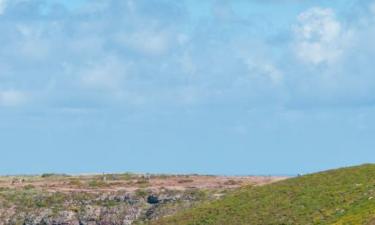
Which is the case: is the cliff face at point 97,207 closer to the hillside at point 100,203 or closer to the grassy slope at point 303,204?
the hillside at point 100,203

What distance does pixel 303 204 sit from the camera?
6825 centimetres

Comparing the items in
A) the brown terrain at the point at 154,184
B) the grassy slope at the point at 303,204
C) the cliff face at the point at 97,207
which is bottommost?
the grassy slope at the point at 303,204

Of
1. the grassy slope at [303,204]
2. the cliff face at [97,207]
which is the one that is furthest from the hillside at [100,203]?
the grassy slope at [303,204]

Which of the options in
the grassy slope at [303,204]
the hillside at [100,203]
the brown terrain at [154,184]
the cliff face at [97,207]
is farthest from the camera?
the brown terrain at [154,184]

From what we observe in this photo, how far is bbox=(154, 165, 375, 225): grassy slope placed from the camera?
63.2 m

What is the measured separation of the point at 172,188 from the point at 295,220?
5315 cm

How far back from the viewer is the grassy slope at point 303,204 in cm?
6325

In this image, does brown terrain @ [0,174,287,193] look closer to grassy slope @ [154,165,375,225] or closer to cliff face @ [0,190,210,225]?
cliff face @ [0,190,210,225]

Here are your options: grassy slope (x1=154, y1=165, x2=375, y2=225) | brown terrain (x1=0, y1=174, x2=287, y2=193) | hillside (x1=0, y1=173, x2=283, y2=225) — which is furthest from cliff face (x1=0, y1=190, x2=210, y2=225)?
grassy slope (x1=154, y1=165, x2=375, y2=225)

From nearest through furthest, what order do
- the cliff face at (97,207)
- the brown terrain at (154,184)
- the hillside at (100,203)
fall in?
the cliff face at (97,207), the hillside at (100,203), the brown terrain at (154,184)

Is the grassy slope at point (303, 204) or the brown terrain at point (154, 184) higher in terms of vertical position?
the brown terrain at point (154, 184)

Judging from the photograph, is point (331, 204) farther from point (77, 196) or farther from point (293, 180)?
point (77, 196)

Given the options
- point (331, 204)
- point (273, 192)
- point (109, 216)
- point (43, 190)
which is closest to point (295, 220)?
point (331, 204)

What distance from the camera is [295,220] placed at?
2549 inches
